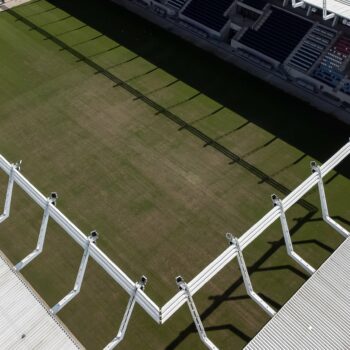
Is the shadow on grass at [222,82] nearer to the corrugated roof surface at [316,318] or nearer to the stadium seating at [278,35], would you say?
the stadium seating at [278,35]

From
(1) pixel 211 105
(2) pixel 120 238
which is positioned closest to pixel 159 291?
(2) pixel 120 238

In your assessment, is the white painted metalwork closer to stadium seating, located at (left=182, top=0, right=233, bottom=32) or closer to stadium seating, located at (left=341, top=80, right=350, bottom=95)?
stadium seating, located at (left=341, top=80, right=350, bottom=95)

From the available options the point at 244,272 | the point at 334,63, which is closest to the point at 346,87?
the point at 334,63

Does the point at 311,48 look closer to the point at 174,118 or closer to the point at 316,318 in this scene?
the point at 174,118

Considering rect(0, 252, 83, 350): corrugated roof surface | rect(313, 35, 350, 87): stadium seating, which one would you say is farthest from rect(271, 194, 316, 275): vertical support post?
rect(313, 35, 350, 87): stadium seating

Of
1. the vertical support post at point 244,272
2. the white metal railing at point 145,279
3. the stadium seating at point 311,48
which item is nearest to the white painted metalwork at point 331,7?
the stadium seating at point 311,48
